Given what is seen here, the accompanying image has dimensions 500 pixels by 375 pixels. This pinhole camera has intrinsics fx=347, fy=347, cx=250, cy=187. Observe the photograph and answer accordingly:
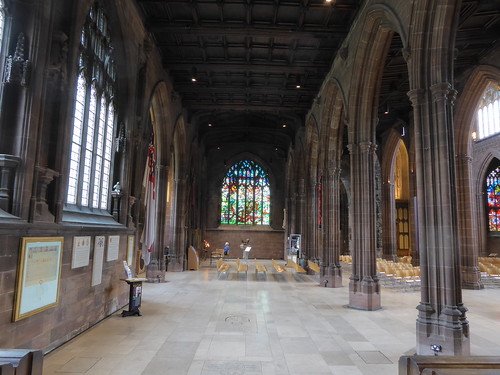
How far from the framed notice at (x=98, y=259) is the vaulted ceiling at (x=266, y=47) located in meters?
7.71


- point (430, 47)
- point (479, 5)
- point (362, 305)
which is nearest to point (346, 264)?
point (362, 305)

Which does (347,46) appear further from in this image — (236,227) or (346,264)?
(236,227)

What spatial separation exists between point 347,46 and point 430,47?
585 centimetres

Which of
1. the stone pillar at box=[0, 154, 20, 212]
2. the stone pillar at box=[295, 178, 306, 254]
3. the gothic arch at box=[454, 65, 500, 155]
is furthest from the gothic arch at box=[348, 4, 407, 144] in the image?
the stone pillar at box=[295, 178, 306, 254]

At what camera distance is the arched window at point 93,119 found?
7.93 m

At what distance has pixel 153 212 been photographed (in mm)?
13352

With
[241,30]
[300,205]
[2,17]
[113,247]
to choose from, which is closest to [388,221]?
[300,205]

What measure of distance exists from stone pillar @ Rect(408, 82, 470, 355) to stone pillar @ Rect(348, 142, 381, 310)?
3.63 m

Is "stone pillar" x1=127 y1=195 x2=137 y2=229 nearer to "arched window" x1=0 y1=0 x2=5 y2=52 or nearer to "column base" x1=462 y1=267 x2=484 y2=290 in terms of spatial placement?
"arched window" x1=0 y1=0 x2=5 y2=52

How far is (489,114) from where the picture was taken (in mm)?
23469

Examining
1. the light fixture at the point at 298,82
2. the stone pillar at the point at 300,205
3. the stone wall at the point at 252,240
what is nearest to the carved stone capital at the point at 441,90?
the light fixture at the point at 298,82

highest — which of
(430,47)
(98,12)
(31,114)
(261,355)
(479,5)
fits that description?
(479,5)

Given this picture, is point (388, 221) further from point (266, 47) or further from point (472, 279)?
point (266, 47)

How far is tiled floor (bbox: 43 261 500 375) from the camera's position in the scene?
17.7ft
